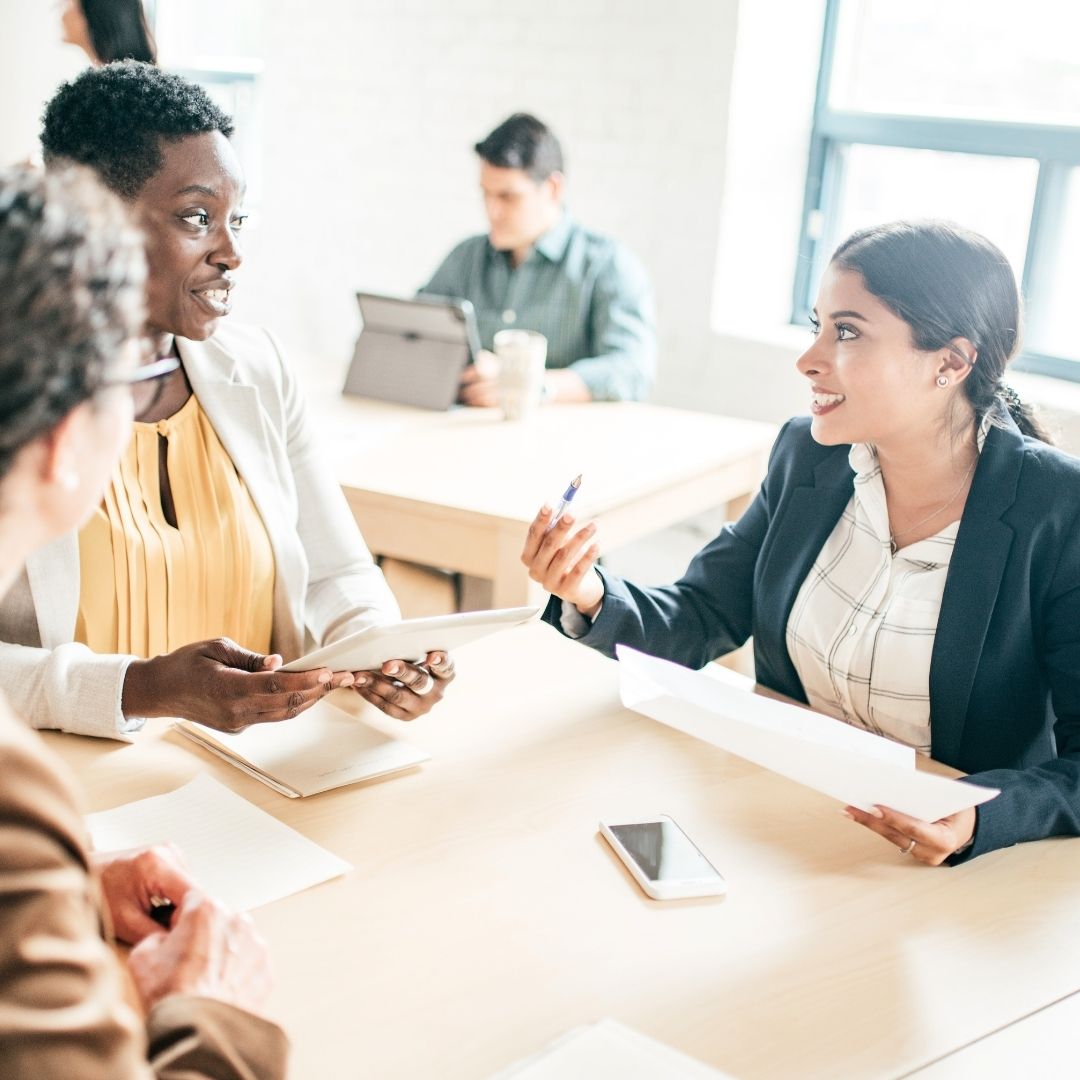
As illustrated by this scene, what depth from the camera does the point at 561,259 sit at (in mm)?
3600

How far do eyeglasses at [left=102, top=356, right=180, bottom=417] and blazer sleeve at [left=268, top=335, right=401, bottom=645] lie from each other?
181mm

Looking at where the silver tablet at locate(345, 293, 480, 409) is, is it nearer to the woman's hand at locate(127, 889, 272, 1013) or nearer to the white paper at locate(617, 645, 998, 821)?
the white paper at locate(617, 645, 998, 821)

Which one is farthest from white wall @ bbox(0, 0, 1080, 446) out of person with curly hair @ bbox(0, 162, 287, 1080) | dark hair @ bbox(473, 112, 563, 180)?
person with curly hair @ bbox(0, 162, 287, 1080)

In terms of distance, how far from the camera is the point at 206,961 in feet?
3.06

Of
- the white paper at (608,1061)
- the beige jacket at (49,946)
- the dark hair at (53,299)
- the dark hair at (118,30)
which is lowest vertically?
the white paper at (608,1061)

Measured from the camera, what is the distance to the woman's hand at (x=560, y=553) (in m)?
1.63

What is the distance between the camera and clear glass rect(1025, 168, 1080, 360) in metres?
3.50

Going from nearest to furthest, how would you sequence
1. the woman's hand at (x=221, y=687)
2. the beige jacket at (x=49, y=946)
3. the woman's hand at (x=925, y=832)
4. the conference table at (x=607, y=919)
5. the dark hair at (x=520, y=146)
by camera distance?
1. the beige jacket at (x=49, y=946)
2. the conference table at (x=607, y=919)
3. the woman's hand at (x=925, y=832)
4. the woman's hand at (x=221, y=687)
5. the dark hair at (x=520, y=146)

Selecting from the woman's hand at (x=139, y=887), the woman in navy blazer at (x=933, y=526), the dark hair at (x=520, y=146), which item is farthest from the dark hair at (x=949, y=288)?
the dark hair at (x=520, y=146)

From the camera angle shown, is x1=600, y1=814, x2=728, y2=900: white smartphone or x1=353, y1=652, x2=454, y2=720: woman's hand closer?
x1=600, y1=814, x2=728, y2=900: white smartphone

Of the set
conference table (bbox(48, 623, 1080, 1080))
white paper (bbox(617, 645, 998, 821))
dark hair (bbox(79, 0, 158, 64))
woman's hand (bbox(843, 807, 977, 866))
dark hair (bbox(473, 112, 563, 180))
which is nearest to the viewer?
conference table (bbox(48, 623, 1080, 1080))

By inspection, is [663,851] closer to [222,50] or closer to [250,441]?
[250,441]

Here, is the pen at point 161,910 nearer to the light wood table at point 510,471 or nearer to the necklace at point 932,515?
the necklace at point 932,515

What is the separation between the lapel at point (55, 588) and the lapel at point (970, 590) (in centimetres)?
104
